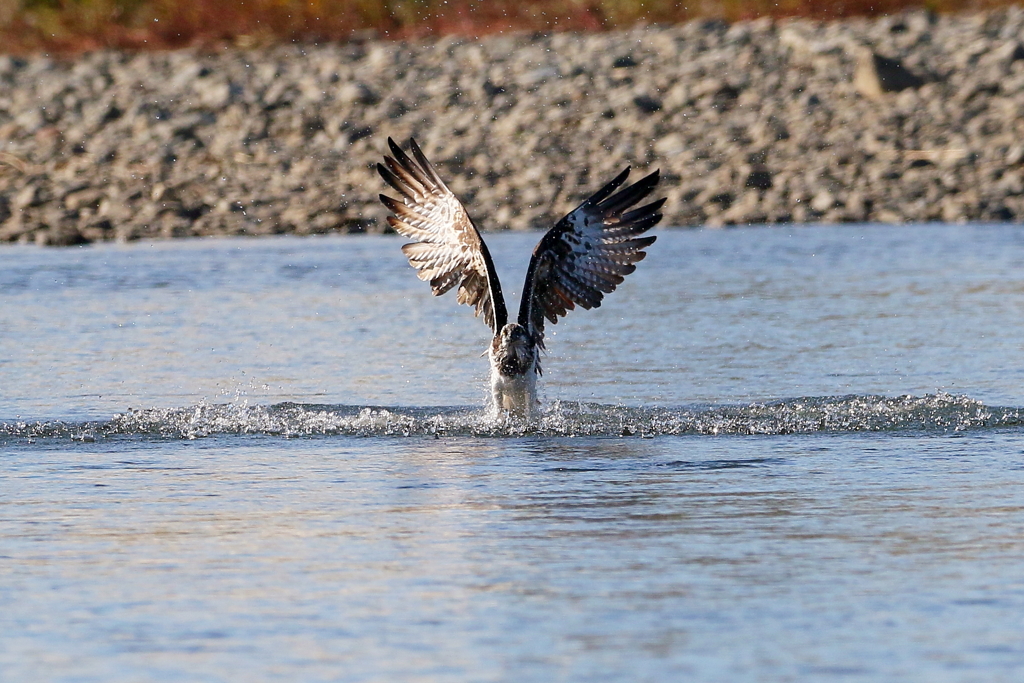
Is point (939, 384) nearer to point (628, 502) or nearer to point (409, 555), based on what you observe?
point (628, 502)

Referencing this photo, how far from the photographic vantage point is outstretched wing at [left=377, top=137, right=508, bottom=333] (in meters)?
11.7

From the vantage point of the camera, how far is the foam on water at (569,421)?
10.2 m

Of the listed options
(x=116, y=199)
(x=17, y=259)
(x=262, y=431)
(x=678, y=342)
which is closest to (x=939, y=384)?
(x=678, y=342)

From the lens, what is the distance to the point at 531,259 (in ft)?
36.8

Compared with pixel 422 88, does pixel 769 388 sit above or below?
below

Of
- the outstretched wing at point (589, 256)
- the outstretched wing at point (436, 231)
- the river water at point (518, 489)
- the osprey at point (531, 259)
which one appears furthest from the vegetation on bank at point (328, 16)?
the outstretched wing at point (589, 256)

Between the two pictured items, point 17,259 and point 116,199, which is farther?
point 116,199

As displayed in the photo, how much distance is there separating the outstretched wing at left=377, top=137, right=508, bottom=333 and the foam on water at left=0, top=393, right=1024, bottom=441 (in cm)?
97

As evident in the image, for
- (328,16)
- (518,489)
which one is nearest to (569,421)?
(518,489)

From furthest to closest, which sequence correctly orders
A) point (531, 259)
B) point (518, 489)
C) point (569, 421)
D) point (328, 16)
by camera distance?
point (328, 16) → point (531, 259) → point (569, 421) → point (518, 489)

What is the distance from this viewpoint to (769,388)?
39.0ft

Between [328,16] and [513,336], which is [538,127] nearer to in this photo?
[328,16]

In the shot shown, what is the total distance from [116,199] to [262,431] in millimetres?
13629

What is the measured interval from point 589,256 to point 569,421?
117cm
